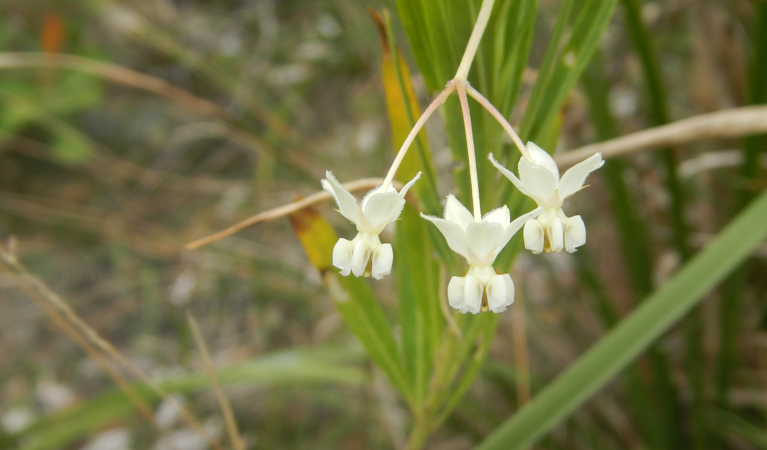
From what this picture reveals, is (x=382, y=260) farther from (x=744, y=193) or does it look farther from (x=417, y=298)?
(x=744, y=193)

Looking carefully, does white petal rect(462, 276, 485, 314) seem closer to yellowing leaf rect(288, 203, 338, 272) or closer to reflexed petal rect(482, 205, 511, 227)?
reflexed petal rect(482, 205, 511, 227)

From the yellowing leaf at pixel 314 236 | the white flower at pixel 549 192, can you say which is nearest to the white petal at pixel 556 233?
the white flower at pixel 549 192

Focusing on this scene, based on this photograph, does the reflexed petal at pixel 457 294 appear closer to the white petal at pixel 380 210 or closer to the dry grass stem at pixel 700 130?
the white petal at pixel 380 210

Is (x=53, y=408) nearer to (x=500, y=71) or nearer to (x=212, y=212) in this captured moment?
(x=212, y=212)

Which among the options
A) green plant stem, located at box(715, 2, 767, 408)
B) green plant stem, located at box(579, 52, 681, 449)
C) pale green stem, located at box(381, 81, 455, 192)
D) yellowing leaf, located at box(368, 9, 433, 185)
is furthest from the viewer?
green plant stem, located at box(579, 52, 681, 449)

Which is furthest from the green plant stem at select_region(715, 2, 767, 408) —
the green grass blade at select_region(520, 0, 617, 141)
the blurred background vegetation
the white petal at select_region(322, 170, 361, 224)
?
the white petal at select_region(322, 170, 361, 224)

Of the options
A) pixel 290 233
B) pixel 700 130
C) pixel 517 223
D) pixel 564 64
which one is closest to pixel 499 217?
pixel 517 223
